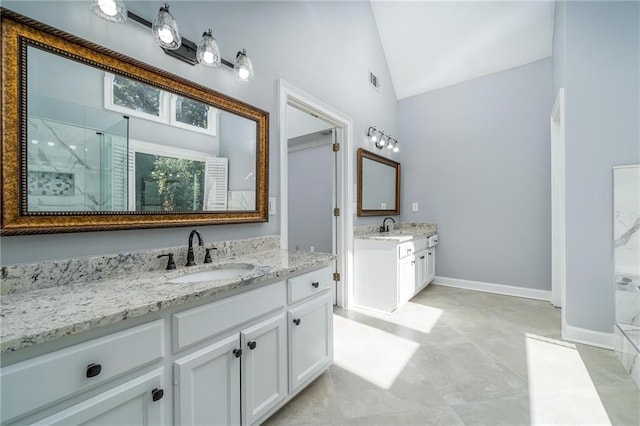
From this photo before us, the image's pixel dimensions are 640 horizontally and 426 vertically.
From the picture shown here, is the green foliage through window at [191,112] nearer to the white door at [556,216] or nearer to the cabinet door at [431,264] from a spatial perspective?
the cabinet door at [431,264]

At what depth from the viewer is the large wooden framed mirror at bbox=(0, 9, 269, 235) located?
1.03 metres

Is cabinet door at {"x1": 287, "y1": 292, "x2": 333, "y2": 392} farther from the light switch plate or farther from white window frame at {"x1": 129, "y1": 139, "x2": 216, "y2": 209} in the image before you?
white window frame at {"x1": 129, "y1": 139, "x2": 216, "y2": 209}

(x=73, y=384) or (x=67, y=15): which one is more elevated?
(x=67, y=15)

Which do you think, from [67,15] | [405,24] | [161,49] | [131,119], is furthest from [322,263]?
[405,24]

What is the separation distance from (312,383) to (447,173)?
3.34 metres

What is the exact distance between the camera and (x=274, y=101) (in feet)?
6.94

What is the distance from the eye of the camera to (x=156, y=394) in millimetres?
928

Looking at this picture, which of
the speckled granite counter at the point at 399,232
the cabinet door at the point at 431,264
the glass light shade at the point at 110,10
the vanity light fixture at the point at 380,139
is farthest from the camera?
the cabinet door at the point at 431,264

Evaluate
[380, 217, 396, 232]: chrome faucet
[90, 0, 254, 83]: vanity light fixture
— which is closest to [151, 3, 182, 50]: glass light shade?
[90, 0, 254, 83]: vanity light fixture

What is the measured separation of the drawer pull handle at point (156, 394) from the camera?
3.03 feet

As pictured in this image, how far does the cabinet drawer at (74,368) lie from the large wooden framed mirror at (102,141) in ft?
2.00

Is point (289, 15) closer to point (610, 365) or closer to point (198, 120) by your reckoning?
point (198, 120)

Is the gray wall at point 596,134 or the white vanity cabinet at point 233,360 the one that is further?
the gray wall at point 596,134

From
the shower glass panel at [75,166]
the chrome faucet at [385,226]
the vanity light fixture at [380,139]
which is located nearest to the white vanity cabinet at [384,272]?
the chrome faucet at [385,226]
